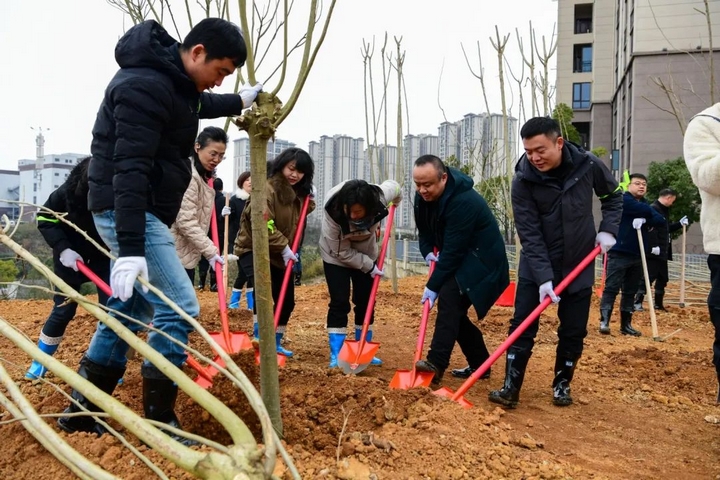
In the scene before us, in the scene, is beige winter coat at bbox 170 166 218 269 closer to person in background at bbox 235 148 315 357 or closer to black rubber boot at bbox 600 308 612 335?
person in background at bbox 235 148 315 357

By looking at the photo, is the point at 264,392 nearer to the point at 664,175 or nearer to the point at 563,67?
the point at 664,175

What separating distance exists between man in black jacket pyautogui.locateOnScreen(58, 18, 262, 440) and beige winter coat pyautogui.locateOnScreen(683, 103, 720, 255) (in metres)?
2.09

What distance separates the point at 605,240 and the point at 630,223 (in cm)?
345

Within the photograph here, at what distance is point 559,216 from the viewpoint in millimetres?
3195

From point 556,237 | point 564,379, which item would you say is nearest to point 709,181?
point 556,237

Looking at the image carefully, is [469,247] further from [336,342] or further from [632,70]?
[632,70]

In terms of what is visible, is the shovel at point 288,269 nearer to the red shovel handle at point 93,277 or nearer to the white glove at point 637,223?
the red shovel handle at point 93,277

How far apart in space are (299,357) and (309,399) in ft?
5.11

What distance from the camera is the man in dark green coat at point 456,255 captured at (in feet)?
11.2

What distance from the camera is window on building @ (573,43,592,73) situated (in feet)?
93.9

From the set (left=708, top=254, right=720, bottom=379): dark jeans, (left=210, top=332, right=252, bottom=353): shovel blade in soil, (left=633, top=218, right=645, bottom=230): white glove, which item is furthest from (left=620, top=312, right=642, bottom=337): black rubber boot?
(left=210, top=332, right=252, bottom=353): shovel blade in soil

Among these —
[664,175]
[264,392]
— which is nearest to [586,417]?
[264,392]

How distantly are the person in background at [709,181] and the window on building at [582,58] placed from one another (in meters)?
28.7

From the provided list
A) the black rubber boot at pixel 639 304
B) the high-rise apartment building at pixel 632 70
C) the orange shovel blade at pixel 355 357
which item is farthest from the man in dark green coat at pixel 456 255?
the high-rise apartment building at pixel 632 70
